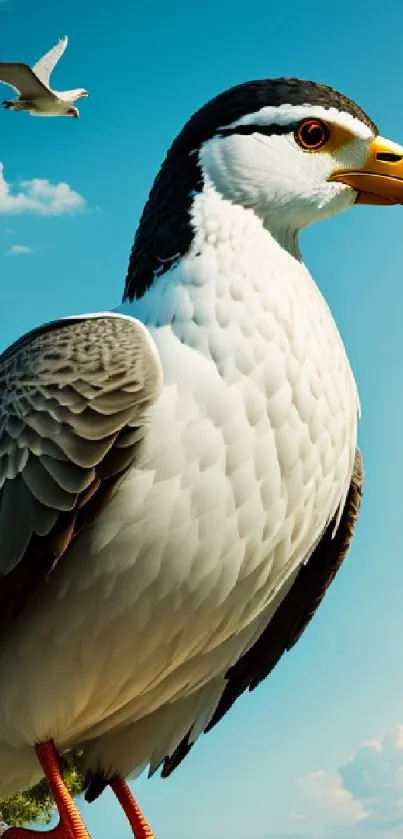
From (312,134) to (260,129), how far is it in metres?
0.23

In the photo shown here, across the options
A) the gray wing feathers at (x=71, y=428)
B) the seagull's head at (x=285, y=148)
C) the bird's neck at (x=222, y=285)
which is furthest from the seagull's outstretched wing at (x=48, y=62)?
the gray wing feathers at (x=71, y=428)

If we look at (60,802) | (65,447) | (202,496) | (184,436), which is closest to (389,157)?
(184,436)

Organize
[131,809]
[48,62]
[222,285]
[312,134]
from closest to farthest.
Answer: [222,285] < [312,134] < [131,809] < [48,62]

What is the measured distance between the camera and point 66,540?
13.0ft

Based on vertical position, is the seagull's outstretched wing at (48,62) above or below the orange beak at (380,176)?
above

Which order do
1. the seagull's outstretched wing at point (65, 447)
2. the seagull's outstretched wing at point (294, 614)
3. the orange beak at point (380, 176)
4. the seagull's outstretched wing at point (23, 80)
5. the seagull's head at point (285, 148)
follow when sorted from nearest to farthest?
1. the seagull's outstretched wing at point (65, 447)
2. the seagull's head at point (285, 148)
3. the orange beak at point (380, 176)
4. the seagull's outstretched wing at point (294, 614)
5. the seagull's outstretched wing at point (23, 80)

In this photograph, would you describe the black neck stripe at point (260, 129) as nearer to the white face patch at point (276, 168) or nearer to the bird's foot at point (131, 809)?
the white face patch at point (276, 168)

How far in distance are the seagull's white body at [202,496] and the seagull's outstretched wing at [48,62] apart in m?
6.45

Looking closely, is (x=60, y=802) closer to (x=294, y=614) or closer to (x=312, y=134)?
(x=294, y=614)

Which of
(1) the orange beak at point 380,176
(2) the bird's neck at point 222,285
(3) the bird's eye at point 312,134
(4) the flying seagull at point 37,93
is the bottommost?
(2) the bird's neck at point 222,285

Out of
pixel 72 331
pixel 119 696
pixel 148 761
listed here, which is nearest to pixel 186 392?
pixel 72 331

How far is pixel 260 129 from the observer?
4410 millimetres

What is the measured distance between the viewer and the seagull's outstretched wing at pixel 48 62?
10.2 meters

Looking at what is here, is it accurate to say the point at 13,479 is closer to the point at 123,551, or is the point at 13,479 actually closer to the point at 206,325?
the point at 123,551
